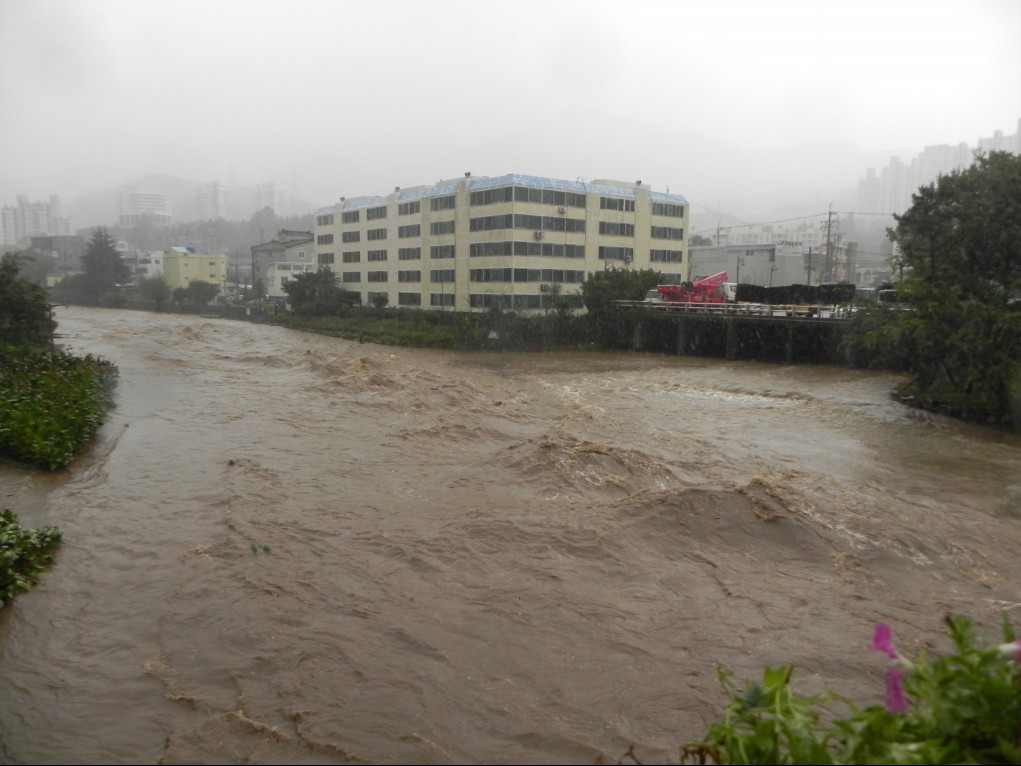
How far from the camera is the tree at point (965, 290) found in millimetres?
20469

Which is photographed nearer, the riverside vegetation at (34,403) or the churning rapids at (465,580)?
the churning rapids at (465,580)

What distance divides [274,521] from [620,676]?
6.04m

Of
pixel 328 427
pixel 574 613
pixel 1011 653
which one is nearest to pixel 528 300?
pixel 328 427

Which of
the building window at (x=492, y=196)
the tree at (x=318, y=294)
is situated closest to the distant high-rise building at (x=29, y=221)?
the tree at (x=318, y=294)

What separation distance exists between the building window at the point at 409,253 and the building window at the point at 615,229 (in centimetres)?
1248

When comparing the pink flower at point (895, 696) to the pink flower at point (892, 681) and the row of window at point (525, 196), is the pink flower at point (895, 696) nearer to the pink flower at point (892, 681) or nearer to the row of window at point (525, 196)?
the pink flower at point (892, 681)

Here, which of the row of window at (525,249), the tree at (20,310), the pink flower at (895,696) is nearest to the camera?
the pink flower at (895,696)

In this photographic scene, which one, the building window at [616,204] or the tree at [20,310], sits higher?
the building window at [616,204]

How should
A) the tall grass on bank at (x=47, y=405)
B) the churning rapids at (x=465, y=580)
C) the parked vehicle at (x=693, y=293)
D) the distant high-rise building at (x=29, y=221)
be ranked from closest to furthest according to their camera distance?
1. the churning rapids at (x=465, y=580)
2. the tall grass on bank at (x=47, y=405)
3. the parked vehicle at (x=693, y=293)
4. the distant high-rise building at (x=29, y=221)

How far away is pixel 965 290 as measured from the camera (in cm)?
Result: 2247

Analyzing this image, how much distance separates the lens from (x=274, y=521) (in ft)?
35.6

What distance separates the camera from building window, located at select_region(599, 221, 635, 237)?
157 ft

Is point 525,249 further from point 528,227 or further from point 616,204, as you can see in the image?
point 616,204

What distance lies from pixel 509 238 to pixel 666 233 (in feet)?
45.1
